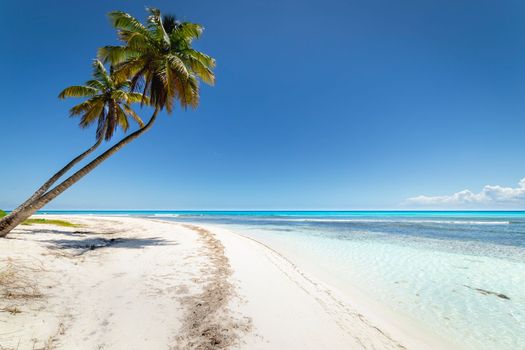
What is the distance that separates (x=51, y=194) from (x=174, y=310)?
8.52m

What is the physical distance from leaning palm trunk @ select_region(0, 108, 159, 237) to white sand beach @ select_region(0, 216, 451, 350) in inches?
82.1

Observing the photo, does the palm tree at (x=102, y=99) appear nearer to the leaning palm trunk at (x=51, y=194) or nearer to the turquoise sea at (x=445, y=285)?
the leaning palm trunk at (x=51, y=194)

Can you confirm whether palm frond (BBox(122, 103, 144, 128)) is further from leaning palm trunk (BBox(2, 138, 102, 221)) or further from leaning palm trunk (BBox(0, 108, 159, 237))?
leaning palm trunk (BBox(0, 108, 159, 237))

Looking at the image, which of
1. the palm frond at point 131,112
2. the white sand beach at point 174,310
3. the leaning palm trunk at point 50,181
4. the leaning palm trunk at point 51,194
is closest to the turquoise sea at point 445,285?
A: the white sand beach at point 174,310

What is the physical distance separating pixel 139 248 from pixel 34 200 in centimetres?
427

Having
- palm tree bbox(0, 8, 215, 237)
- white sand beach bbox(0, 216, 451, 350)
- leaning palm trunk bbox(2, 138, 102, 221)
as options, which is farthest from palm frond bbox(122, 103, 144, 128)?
white sand beach bbox(0, 216, 451, 350)

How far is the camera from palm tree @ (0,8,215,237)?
1088 centimetres

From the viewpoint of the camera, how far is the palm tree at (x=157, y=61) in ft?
35.7

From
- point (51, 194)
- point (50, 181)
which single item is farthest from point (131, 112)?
point (51, 194)

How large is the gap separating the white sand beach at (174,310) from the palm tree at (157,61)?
239 inches

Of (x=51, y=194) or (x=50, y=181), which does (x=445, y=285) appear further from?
(x=50, y=181)

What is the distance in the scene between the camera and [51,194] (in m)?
9.16

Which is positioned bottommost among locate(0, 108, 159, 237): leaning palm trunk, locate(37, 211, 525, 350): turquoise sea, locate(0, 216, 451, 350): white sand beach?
locate(37, 211, 525, 350): turquoise sea

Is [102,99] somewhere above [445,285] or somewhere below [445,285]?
above
